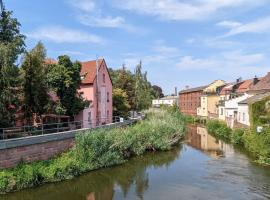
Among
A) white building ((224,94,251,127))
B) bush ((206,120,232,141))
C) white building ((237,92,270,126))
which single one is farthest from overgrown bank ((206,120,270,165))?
white building ((224,94,251,127))

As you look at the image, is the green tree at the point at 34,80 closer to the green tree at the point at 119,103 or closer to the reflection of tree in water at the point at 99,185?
the reflection of tree in water at the point at 99,185

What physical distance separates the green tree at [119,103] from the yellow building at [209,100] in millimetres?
27627

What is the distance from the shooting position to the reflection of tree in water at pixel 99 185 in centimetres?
2219

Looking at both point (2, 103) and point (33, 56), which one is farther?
point (33, 56)

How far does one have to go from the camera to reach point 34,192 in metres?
22.3

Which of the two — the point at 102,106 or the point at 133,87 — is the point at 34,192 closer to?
the point at 102,106

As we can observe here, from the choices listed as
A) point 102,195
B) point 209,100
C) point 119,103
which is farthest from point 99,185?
point 209,100

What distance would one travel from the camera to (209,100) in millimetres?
79938

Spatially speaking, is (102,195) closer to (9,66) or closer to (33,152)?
(33,152)

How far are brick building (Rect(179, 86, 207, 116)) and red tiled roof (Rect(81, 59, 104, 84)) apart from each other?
44.7 m

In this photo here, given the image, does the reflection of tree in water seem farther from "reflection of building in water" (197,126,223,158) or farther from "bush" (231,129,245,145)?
"bush" (231,129,245,145)

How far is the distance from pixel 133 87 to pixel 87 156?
29.6 meters

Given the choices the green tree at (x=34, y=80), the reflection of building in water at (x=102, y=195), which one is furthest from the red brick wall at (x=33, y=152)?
the reflection of building in water at (x=102, y=195)

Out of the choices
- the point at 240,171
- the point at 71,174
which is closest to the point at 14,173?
the point at 71,174
